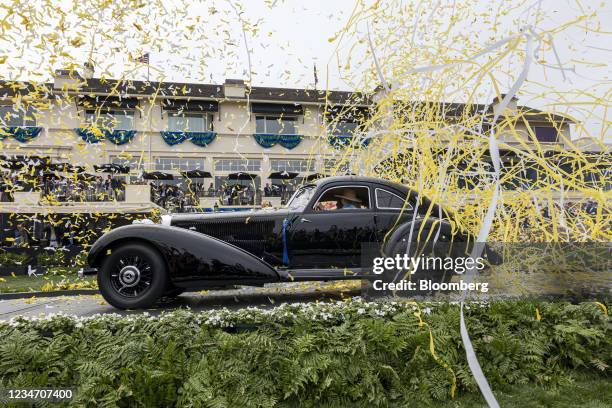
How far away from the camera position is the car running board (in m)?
4.80

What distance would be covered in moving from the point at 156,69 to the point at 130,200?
1691cm

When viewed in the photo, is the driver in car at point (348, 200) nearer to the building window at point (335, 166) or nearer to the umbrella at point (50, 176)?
the building window at point (335, 166)

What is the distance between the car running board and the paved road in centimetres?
34

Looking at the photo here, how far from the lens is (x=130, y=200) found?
1827cm

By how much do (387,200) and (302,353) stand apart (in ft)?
8.79

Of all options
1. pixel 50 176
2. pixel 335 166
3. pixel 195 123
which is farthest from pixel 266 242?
pixel 195 123

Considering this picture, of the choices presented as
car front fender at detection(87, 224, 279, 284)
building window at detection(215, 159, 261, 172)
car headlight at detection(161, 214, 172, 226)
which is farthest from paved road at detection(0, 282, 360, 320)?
building window at detection(215, 159, 261, 172)

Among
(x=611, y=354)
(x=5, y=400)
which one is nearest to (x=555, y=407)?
(x=611, y=354)

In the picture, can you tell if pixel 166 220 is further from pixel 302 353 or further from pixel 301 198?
pixel 302 353

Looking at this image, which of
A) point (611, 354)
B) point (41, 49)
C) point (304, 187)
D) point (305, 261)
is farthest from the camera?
point (304, 187)

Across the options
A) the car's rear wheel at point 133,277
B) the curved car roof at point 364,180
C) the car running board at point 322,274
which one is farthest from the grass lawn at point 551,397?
the car's rear wheel at point 133,277

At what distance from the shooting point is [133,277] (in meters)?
4.60

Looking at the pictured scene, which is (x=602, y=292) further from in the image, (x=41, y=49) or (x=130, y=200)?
(x=130, y=200)

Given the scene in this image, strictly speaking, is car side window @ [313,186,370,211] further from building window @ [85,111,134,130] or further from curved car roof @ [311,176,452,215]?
building window @ [85,111,134,130]
